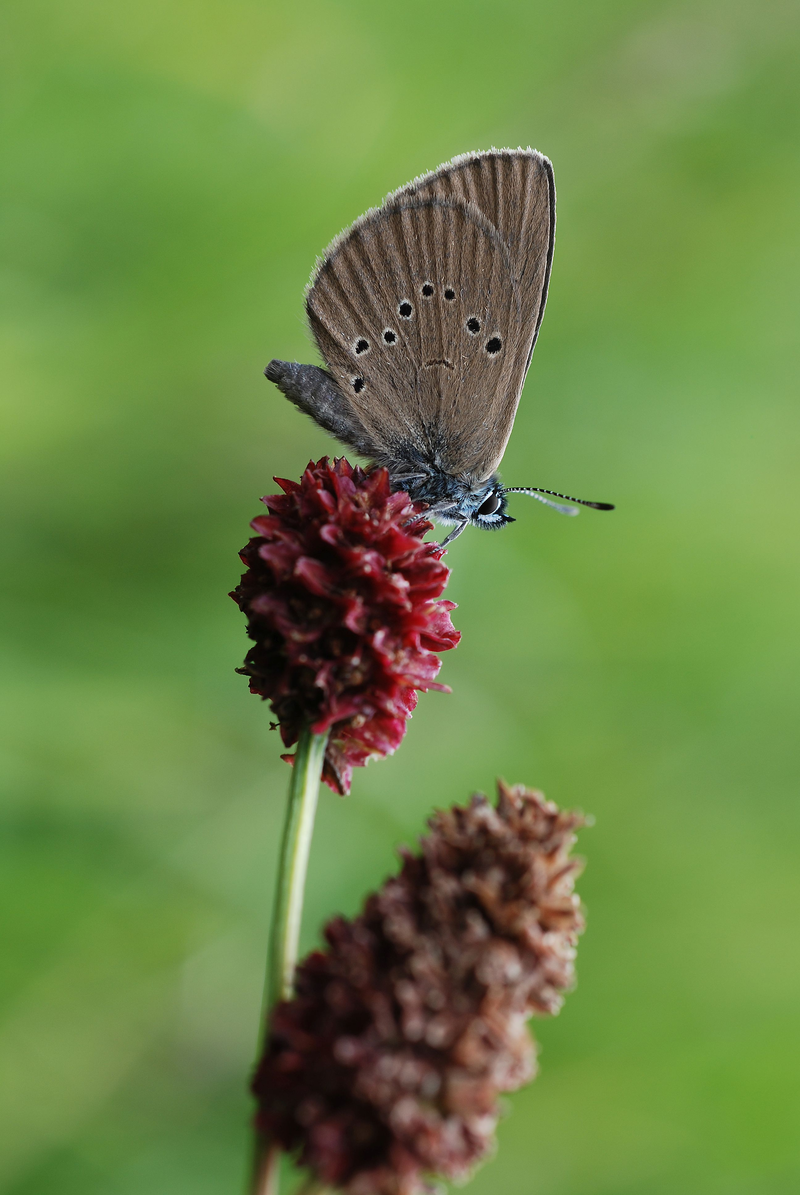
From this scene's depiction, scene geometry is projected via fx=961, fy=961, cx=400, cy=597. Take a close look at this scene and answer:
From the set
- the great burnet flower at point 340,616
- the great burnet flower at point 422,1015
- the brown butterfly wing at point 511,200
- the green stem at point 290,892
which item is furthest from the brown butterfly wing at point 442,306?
the great burnet flower at point 422,1015

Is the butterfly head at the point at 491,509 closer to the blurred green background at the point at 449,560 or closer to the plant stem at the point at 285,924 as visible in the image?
the blurred green background at the point at 449,560

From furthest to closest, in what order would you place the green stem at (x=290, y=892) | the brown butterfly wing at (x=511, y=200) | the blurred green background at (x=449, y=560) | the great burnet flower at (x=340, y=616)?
the blurred green background at (x=449, y=560) < the brown butterfly wing at (x=511, y=200) < the great burnet flower at (x=340, y=616) < the green stem at (x=290, y=892)

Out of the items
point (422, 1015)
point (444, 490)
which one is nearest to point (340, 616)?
point (422, 1015)

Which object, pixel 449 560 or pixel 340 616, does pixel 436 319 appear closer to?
pixel 340 616

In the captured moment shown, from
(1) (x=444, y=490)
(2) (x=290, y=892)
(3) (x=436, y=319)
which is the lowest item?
(2) (x=290, y=892)

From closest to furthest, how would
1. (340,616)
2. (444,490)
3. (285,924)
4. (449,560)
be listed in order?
1. (285,924)
2. (340,616)
3. (444,490)
4. (449,560)

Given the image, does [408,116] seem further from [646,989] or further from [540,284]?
[646,989]
